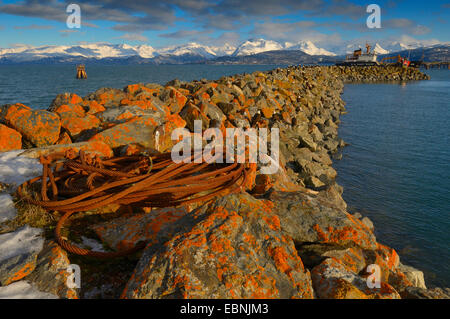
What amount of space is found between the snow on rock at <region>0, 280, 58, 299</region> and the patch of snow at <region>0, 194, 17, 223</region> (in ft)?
4.66

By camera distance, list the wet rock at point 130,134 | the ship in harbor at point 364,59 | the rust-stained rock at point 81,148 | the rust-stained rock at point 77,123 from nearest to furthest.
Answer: the rust-stained rock at point 81,148, the wet rock at point 130,134, the rust-stained rock at point 77,123, the ship in harbor at point 364,59

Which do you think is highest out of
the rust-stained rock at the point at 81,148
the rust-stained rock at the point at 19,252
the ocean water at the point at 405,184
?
the rust-stained rock at the point at 81,148

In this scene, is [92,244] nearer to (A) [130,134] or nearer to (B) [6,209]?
(B) [6,209]

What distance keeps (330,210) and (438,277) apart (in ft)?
18.6

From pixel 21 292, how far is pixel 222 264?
1.84 meters

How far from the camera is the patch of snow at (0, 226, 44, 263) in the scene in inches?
111

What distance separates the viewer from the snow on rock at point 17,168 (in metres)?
4.44

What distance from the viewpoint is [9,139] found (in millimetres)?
5863

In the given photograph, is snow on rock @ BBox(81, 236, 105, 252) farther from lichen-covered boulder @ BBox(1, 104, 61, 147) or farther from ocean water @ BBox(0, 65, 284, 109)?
ocean water @ BBox(0, 65, 284, 109)

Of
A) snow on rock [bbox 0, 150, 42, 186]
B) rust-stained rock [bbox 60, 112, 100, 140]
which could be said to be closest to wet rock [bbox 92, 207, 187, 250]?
snow on rock [bbox 0, 150, 42, 186]

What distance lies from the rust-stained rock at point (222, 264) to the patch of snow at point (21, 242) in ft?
4.62

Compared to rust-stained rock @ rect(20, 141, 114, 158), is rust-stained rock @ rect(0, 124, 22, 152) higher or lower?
higher

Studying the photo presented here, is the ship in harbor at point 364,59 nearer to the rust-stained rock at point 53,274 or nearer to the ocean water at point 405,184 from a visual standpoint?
the ocean water at point 405,184

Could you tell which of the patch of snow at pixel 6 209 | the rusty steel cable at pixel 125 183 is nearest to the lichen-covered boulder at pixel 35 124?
the rusty steel cable at pixel 125 183
